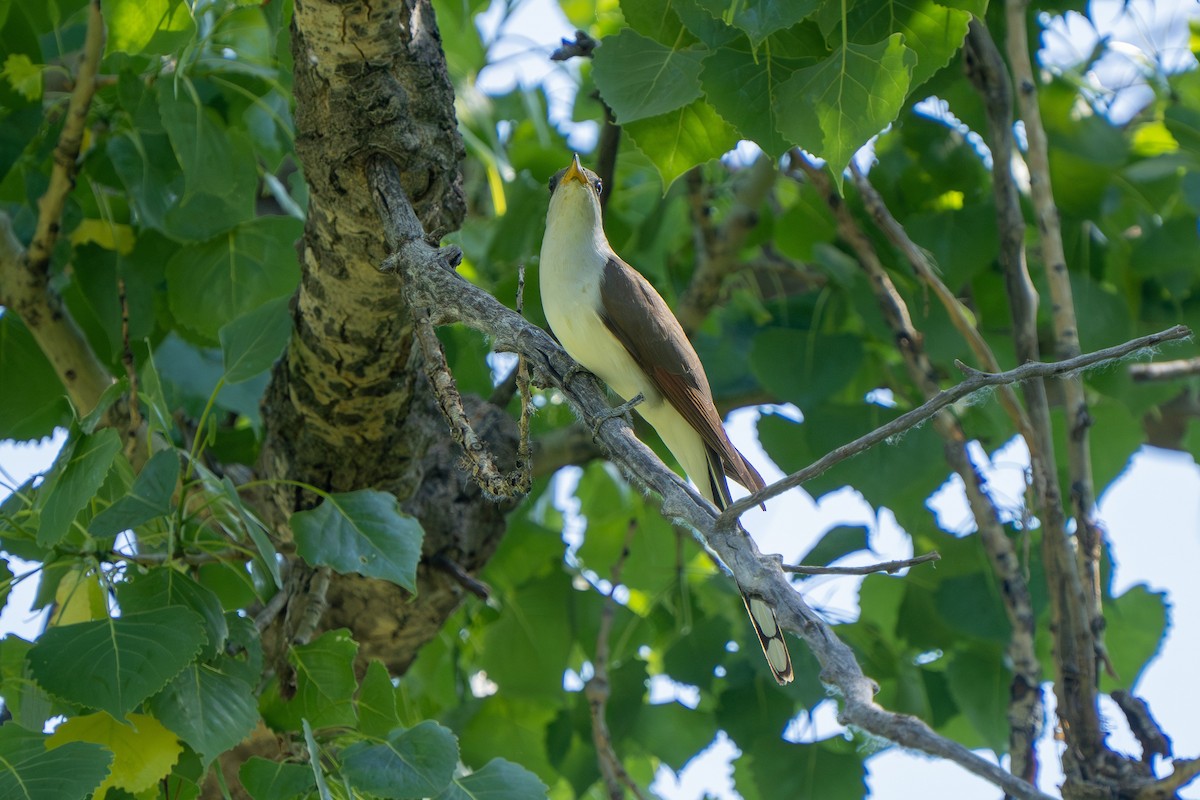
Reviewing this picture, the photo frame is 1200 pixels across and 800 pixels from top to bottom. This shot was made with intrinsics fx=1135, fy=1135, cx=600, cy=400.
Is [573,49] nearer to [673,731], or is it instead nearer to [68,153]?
[68,153]

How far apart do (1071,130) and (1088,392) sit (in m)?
1.10

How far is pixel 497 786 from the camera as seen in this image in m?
2.56

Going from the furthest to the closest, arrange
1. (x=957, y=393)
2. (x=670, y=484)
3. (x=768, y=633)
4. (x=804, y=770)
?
(x=804, y=770), (x=768, y=633), (x=670, y=484), (x=957, y=393)

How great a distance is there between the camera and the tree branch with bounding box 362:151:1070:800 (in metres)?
1.33

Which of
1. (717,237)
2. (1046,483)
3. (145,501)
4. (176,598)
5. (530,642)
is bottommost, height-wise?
(176,598)

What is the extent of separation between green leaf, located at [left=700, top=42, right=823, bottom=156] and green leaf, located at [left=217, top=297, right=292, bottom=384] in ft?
3.99

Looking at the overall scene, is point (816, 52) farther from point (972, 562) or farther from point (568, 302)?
point (972, 562)

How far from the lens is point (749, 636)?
4188 millimetres

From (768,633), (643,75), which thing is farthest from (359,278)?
(768,633)

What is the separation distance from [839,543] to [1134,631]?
1159 mm

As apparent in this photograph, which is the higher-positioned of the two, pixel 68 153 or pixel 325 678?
pixel 68 153

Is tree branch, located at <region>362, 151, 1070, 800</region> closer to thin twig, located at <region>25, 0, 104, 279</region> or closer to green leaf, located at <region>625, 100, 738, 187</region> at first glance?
green leaf, located at <region>625, 100, 738, 187</region>

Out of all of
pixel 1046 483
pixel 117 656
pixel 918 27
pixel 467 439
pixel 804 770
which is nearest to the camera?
pixel 467 439

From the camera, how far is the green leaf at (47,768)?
2.17 meters
